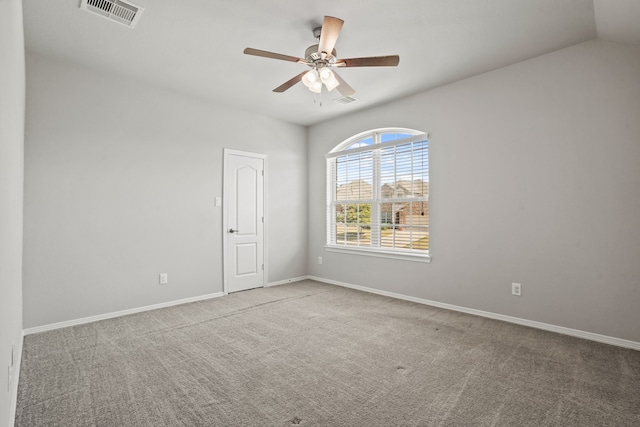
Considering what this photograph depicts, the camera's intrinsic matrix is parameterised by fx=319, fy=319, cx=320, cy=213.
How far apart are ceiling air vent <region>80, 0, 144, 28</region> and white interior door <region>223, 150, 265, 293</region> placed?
86.9 inches

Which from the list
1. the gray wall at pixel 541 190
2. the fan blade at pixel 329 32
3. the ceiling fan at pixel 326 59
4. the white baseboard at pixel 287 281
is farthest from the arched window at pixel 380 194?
the fan blade at pixel 329 32

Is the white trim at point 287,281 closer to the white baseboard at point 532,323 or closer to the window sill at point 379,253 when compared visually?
the window sill at point 379,253

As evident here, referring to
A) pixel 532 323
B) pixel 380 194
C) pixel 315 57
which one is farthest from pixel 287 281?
pixel 315 57

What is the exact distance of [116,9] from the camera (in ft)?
8.38

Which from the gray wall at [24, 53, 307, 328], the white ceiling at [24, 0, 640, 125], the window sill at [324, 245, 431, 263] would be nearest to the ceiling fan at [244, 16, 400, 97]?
the white ceiling at [24, 0, 640, 125]

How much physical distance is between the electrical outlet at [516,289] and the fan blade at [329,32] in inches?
120

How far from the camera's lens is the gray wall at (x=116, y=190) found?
129 inches

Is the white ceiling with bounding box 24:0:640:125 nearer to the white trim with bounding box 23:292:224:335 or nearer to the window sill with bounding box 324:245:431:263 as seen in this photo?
the window sill with bounding box 324:245:431:263

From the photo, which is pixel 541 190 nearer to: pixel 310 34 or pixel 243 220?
pixel 310 34

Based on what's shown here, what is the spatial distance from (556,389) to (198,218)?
164 inches

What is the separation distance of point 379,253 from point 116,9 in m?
4.01

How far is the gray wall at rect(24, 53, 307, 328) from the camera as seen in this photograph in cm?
327

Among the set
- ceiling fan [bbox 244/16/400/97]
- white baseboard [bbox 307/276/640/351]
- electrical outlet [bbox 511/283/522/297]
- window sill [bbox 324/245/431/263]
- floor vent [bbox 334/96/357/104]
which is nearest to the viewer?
ceiling fan [bbox 244/16/400/97]

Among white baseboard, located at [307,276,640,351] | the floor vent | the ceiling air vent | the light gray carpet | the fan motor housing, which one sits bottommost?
the light gray carpet
